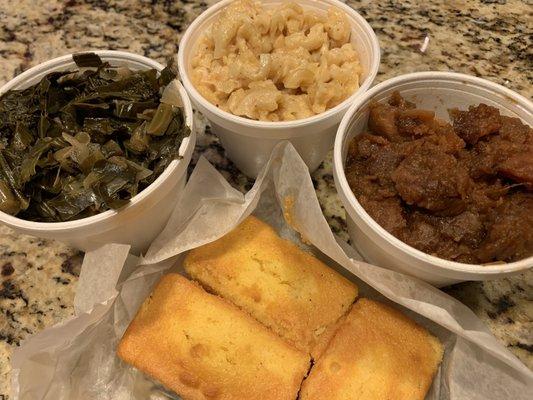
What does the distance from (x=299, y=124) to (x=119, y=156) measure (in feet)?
1.88

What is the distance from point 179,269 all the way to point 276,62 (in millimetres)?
792

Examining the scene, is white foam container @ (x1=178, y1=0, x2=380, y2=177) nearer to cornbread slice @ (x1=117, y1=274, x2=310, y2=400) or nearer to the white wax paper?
the white wax paper

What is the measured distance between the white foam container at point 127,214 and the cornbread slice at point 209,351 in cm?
24

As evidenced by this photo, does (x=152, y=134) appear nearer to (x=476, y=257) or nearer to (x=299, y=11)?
(x=299, y=11)

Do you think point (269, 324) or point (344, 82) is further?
point (344, 82)

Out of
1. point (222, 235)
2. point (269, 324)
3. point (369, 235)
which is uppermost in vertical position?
point (369, 235)

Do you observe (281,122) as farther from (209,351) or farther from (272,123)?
(209,351)

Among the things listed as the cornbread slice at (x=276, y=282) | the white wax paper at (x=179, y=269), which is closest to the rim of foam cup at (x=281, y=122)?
the white wax paper at (x=179, y=269)

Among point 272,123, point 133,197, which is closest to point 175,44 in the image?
point 272,123

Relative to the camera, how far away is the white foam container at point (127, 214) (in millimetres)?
1393

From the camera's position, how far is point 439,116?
1.68 m

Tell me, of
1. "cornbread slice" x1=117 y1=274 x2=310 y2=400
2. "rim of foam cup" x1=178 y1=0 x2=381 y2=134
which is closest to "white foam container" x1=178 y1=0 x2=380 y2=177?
"rim of foam cup" x1=178 y1=0 x2=381 y2=134

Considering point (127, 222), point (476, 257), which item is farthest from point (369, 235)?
point (127, 222)

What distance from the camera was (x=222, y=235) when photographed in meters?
1.56
